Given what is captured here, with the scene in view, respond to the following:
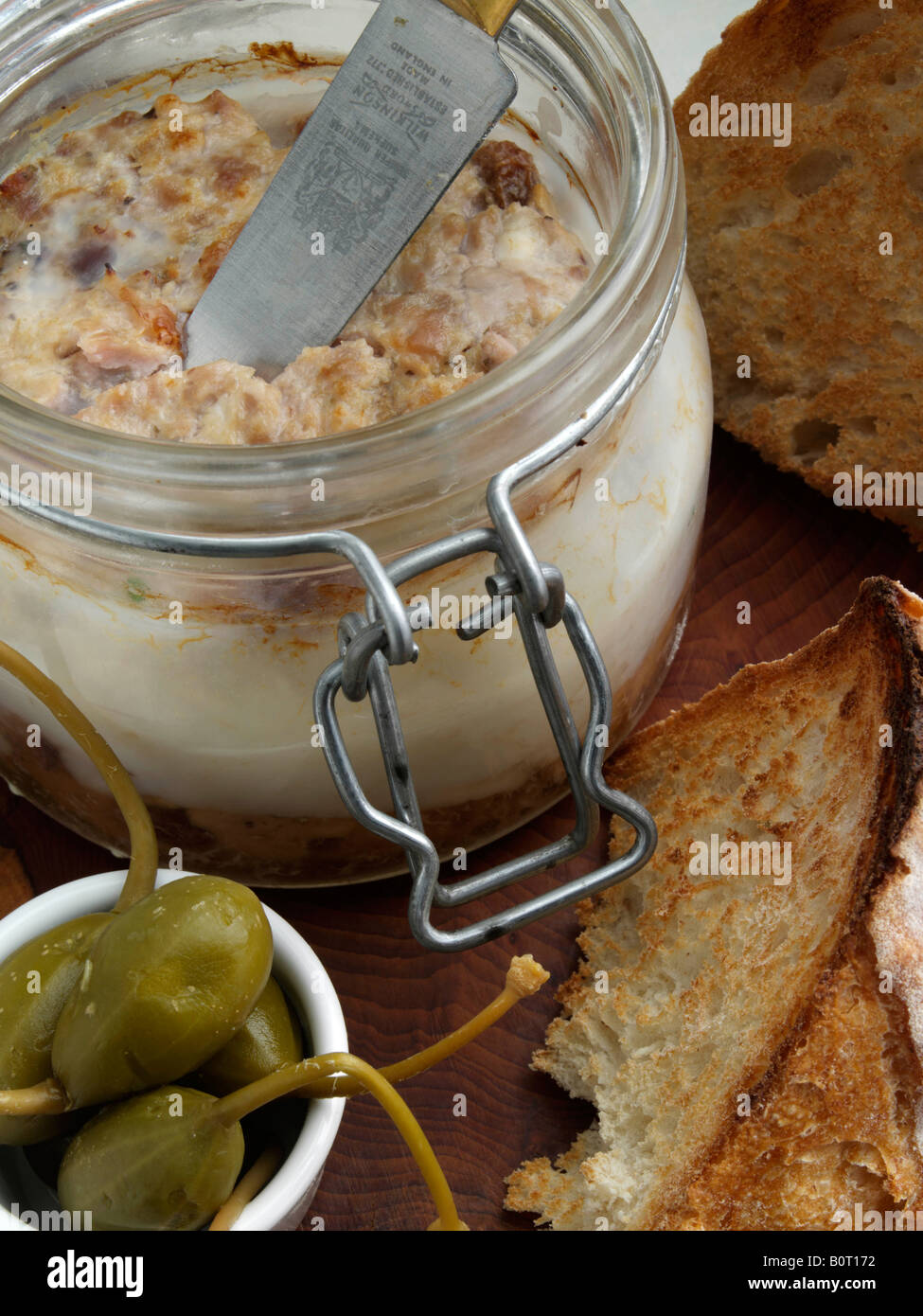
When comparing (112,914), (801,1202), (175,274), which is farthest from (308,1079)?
(175,274)

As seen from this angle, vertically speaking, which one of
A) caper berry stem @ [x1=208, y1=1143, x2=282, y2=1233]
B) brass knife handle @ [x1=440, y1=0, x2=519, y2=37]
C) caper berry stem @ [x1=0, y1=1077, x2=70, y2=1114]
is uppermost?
brass knife handle @ [x1=440, y1=0, x2=519, y2=37]

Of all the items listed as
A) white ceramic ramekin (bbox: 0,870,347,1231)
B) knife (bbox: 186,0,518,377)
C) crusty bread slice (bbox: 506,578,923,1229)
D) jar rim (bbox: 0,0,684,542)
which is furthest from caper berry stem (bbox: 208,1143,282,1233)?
knife (bbox: 186,0,518,377)

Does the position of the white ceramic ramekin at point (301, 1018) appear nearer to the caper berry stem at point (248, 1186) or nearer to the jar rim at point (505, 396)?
the caper berry stem at point (248, 1186)

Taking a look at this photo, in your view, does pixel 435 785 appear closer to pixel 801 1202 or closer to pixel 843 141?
pixel 801 1202

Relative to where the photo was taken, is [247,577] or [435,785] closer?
[247,577]

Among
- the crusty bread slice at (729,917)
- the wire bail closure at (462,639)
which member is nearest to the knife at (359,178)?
the wire bail closure at (462,639)

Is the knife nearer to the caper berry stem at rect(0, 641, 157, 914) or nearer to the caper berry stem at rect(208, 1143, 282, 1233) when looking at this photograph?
the caper berry stem at rect(0, 641, 157, 914)
